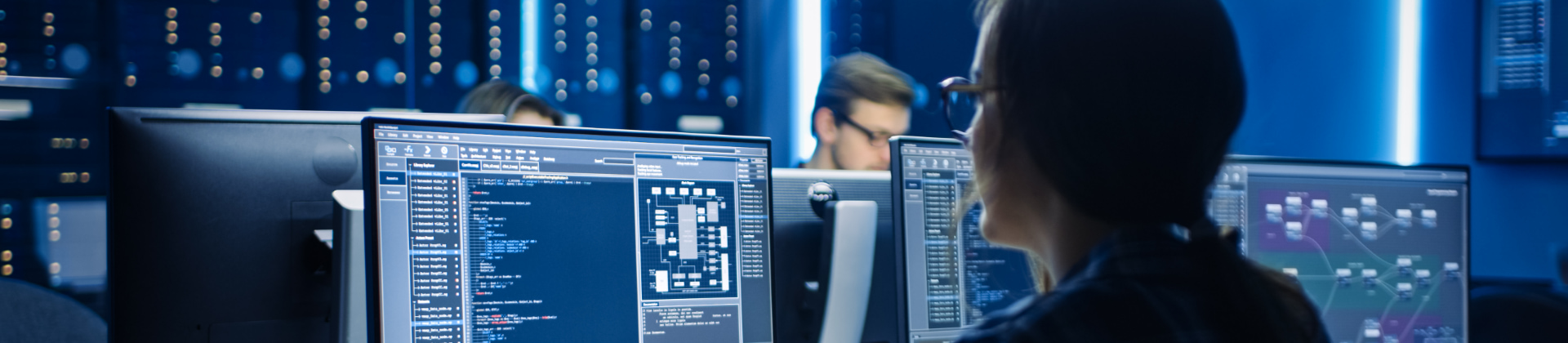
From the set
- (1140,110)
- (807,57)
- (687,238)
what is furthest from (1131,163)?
(807,57)

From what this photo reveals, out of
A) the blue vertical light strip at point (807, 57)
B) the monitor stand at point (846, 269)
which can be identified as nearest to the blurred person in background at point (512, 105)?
the blue vertical light strip at point (807, 57)

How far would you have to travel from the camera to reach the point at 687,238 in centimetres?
108

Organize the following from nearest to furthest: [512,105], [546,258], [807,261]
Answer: [546,258]
[807,261]
[512,105]

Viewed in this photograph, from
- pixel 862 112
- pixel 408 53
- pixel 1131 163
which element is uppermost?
pixel 408 53

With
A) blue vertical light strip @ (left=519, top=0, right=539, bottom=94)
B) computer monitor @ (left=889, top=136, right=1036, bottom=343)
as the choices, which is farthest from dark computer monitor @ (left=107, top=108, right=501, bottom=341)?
blue vertical light strip @ (left=519, top=0, right=539, bottom=94)

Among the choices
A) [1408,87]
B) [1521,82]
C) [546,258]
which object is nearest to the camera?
[546,258]

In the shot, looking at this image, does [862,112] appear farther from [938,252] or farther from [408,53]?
[408,53]

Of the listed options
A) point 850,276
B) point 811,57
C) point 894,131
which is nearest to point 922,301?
point 850,276

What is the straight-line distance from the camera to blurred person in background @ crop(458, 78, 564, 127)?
2.79 meters

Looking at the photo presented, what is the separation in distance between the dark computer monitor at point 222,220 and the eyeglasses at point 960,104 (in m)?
0.63

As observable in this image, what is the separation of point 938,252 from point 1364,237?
2.34 ft

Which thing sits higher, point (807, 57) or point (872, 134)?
point (807, 57)

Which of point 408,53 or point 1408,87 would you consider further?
point 408,53

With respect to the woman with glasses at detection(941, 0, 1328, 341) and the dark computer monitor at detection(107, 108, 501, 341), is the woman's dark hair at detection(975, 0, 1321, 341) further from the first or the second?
the dark computer monitor at detection(107, 108, 501, 341)
